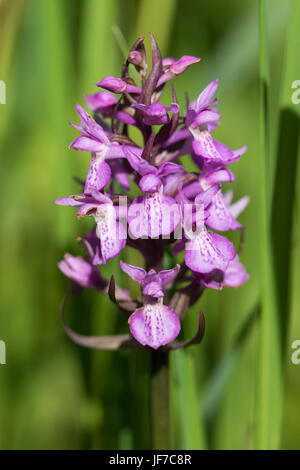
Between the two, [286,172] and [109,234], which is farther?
[286,172]

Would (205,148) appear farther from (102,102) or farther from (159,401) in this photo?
(159,401)

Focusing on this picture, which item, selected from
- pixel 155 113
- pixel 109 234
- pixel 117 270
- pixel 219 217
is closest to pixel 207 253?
pixel 219 217

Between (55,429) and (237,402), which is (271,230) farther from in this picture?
(55,429)

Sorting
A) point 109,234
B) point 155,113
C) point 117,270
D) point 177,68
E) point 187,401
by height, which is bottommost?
point 187,401

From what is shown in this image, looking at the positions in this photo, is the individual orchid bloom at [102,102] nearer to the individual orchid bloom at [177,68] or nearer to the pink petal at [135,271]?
the individual orchid bloom at [177,68]

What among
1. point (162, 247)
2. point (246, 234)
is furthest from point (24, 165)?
point (162, 247)

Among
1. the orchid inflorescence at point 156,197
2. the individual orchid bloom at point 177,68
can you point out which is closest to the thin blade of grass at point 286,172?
the orchid inflorescence at point 156,197
